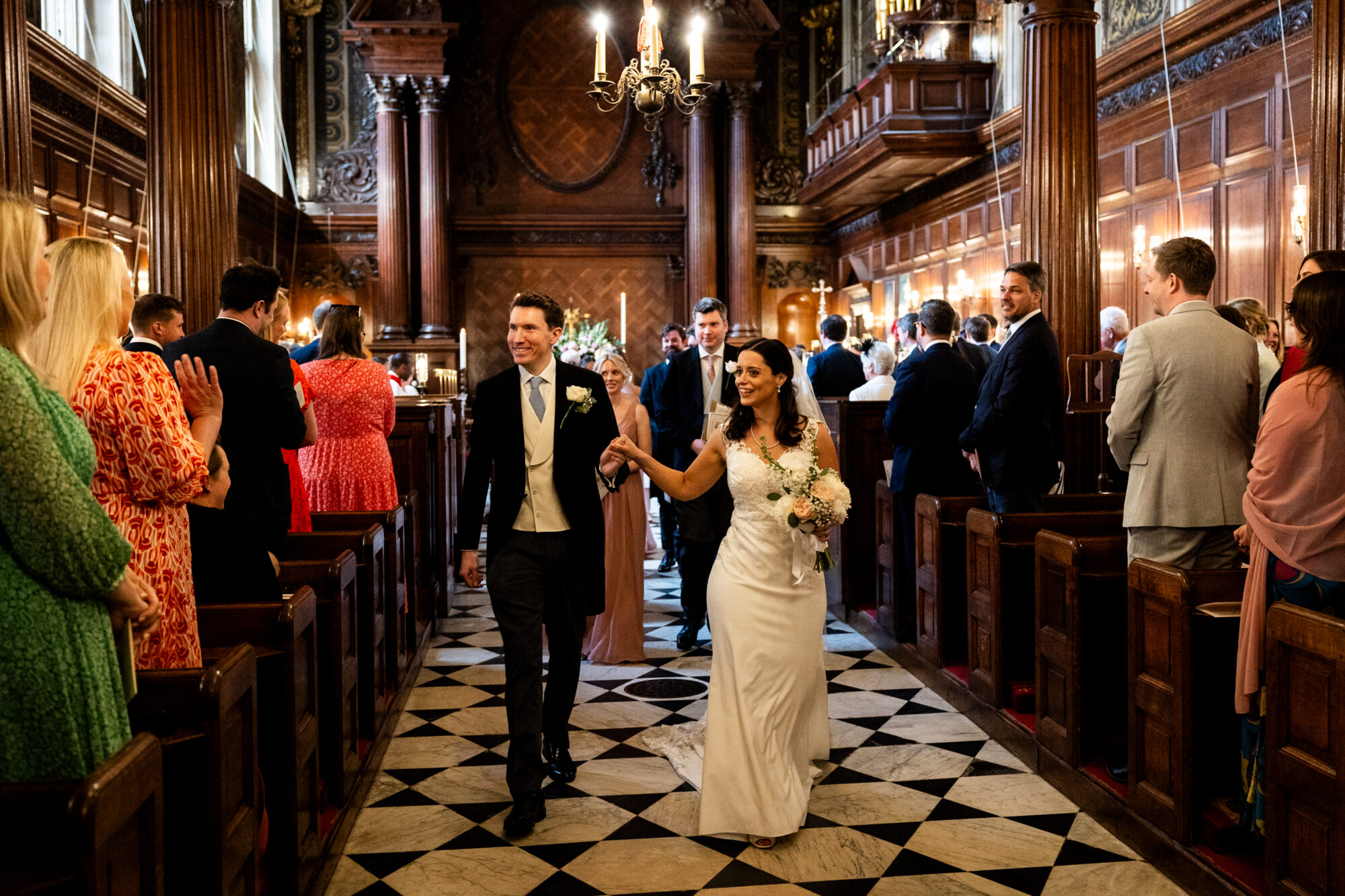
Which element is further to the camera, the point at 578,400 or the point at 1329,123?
the point at 1329,123

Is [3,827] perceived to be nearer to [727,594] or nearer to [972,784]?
[727,594]

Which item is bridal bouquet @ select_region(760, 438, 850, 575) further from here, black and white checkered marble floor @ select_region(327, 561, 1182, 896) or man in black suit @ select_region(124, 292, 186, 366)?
man in black suit @ select_region(124, 292, 186, 366)

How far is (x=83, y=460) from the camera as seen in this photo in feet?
6.73

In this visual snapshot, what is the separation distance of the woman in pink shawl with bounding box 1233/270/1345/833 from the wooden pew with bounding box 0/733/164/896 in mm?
2682

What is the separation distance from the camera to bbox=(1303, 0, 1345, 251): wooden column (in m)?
4.10

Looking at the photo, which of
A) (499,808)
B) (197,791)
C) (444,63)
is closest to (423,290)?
(444,63)

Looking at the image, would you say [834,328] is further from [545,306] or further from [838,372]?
[545,306]

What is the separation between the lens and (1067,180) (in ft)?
20.2

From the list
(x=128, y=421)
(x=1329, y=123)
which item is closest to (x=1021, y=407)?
(x=1329, y=123)

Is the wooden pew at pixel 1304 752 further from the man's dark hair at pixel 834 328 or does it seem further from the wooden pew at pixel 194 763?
the man's dark hair at pixel 834 328

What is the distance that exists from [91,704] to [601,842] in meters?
2.13

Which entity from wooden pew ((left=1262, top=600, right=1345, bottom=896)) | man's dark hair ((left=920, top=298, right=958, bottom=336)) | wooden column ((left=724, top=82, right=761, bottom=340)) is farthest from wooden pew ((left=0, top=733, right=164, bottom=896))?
wooden column ((left=724, top=82, right=761, bottom=340))

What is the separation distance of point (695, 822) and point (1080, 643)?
150 cm

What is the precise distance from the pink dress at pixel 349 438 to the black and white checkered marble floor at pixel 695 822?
1088 mm
